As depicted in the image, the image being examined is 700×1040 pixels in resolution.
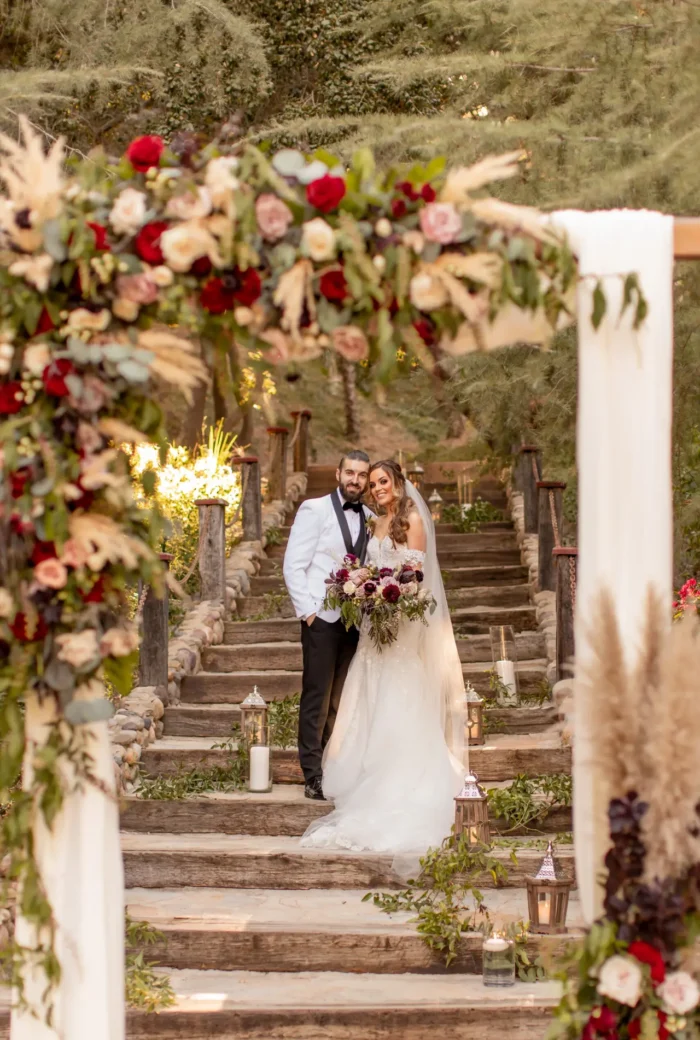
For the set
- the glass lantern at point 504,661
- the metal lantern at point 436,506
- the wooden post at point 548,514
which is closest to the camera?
the glass lantern at point 504,661

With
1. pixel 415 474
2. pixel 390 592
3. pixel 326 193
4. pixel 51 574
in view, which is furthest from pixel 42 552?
pixel 415 474

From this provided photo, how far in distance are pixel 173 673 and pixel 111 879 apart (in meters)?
5.37

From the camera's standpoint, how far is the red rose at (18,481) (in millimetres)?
3947

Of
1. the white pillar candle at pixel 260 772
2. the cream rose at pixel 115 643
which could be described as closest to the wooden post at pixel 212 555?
the white pillar candle at pixel 260 772

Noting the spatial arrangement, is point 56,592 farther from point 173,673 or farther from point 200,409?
point 200,409

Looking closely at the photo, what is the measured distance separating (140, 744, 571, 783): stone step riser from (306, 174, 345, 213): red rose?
16.0ft

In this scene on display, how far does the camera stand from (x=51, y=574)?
3.96 m

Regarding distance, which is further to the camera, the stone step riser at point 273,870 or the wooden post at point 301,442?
the wooden post at point 301,442

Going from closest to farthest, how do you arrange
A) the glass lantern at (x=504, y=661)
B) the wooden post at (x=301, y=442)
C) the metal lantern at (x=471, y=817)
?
the metal lantern at (x=471, y=817) → the glass lantern at (x=504, y=661) → the wooden post at (x=301, y=442)

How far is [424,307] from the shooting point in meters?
3.99

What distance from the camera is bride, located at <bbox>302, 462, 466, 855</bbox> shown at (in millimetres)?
7312

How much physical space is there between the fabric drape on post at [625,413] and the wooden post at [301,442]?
1023 centimetres

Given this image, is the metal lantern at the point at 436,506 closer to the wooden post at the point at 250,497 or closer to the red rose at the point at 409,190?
the wooden post at the point at 250,497

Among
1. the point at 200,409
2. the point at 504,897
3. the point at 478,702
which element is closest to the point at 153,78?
the point at 200,409
